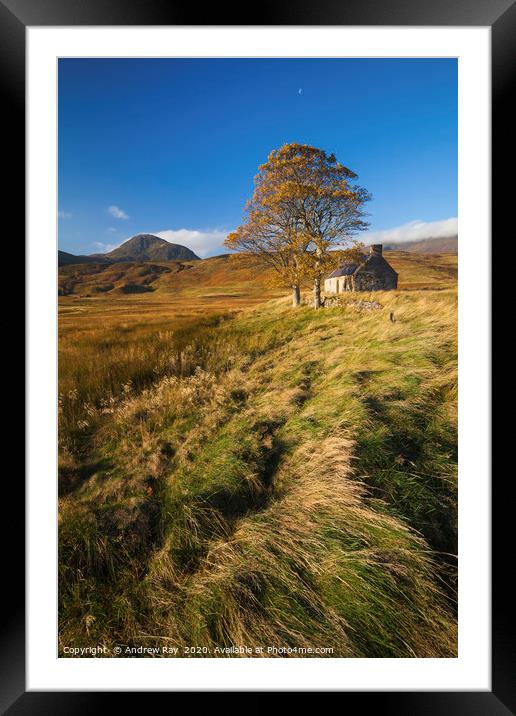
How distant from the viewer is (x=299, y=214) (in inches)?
130

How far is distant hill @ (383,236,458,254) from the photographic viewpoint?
264cm

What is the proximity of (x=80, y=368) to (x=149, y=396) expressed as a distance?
0.81 m

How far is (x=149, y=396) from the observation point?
10.5 ft

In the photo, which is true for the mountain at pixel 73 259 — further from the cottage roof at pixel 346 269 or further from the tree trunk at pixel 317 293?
the cottage roof at pixel 346 269

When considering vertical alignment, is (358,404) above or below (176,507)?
above

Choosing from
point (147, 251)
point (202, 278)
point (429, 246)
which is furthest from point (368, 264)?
point (147, 251)

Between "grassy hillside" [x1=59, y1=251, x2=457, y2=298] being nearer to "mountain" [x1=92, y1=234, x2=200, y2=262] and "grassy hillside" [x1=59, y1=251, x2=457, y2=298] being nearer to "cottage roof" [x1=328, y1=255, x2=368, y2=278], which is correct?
"mountain" [x1=92, y1=234, x2=200, y2=262]

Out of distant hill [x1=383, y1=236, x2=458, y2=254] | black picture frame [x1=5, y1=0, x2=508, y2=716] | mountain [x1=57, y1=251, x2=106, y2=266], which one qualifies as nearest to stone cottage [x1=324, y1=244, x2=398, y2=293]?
distant hill [x1=383, y1=236, x2=458, y2=254]
